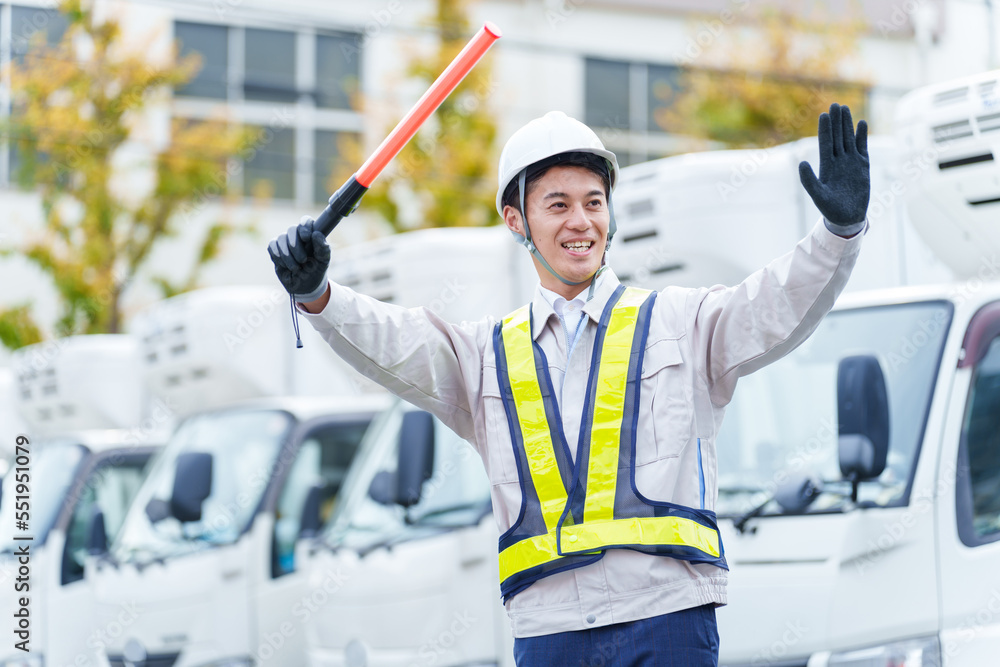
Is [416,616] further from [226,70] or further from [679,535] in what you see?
[226,70]

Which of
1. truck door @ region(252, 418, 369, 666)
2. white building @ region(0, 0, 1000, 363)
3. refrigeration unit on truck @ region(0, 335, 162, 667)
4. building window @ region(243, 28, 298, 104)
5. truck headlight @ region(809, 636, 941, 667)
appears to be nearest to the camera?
truck headlight @ region(809, 636, 941, 667)

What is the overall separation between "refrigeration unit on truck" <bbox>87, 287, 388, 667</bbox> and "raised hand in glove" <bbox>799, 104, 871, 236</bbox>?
486 cm

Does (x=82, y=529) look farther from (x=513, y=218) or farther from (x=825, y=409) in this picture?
(x=513, y=218)

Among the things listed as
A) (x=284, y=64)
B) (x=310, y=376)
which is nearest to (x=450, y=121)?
(x=284, y=64)

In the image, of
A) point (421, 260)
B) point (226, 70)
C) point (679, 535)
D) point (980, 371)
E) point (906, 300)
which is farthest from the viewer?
point (226, 70)

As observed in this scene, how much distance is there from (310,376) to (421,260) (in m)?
1.87

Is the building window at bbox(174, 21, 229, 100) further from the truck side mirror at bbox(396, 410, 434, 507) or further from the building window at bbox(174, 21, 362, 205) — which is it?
the truck side mirror at bbox(396, 410, 434, 507)

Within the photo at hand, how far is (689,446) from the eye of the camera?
2.57 metres

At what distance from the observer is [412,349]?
107 inches

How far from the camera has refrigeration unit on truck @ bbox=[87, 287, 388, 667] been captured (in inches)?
272

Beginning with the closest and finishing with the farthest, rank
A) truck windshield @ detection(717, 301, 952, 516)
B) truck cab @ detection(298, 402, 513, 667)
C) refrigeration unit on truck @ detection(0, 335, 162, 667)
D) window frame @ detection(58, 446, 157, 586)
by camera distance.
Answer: truck windshield @ detection(717, 301, 952, 516) < truck cab @ detection(298, 402, 513, 667) < refrigeration unit on truck @ detection(0, 335, 162, 667) < window frame @ detection(58, 446, 157, 586)

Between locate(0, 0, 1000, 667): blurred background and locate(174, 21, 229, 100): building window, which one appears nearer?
locate(0, 0, 1000, 667): blurred background

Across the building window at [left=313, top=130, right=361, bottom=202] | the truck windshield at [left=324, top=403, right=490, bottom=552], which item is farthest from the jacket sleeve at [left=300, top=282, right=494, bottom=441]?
the building window at [left=313, top=130, right=361, bottom=202]

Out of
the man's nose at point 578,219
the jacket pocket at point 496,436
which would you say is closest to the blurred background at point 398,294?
the man's nose at point 578,219
